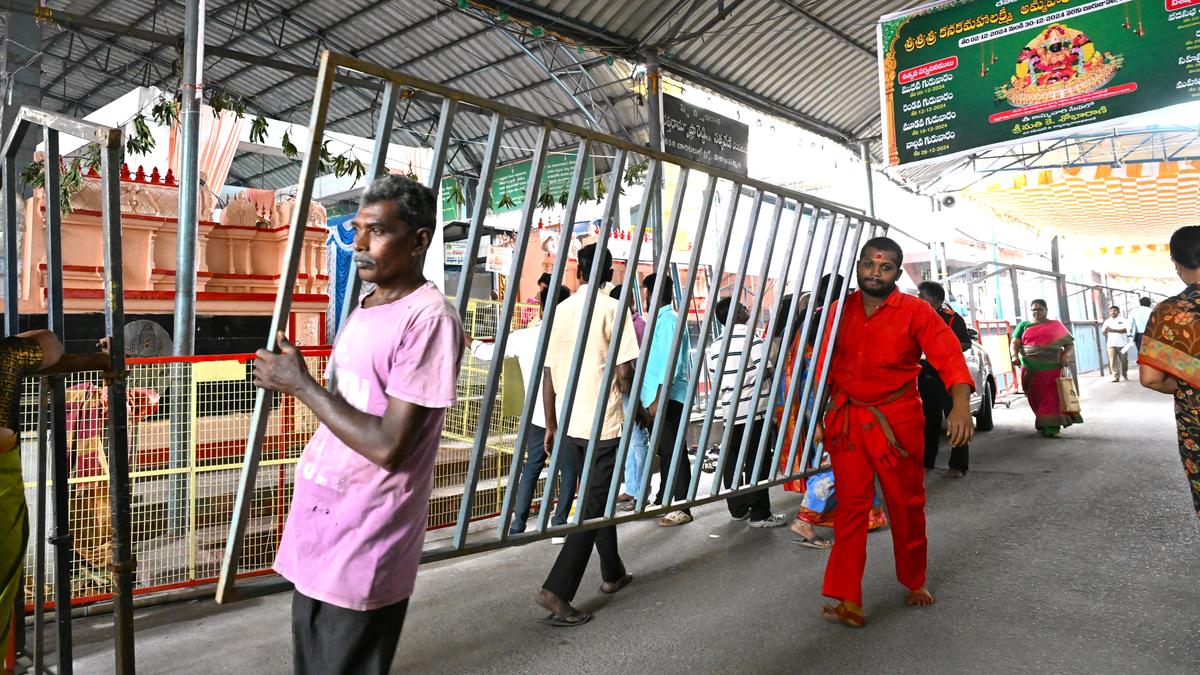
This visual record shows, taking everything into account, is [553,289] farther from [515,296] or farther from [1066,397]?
[1066,397]

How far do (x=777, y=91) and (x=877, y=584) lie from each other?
8.72 meters

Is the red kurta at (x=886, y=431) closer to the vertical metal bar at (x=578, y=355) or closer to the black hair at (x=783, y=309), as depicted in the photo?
the black hair at (x=783, y=309)

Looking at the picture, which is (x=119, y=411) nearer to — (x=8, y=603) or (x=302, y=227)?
(x=8, y=603)

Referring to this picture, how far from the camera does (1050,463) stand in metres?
7.07

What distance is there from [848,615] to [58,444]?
316 cm

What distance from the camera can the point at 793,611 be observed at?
11.9 ft

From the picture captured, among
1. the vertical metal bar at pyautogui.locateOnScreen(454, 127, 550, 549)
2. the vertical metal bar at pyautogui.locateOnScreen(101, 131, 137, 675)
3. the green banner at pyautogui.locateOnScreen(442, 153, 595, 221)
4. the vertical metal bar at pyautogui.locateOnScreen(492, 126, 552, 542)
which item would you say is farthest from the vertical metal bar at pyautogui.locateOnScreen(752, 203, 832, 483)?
the green banner at pyautogui.locateOnScreen(442, 153, 595, 221)

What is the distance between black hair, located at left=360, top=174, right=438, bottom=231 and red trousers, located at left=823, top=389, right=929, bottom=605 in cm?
249

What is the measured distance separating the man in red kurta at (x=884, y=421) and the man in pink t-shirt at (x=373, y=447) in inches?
91.3

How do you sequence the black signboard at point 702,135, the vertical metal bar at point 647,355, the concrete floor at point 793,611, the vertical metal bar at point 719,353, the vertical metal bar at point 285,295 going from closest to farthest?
the vertical metal bar at point 285,295, the vertical metal bar at point 647,355, the concrete floor at point 793,611, the vertical metal bar at point 719,353, the black signboard at point 702,135

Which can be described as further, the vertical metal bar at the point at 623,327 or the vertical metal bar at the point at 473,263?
the vertical metal bar at the point at 623,327

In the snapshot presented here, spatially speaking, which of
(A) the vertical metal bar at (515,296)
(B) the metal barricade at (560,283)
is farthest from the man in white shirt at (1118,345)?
(A) the vertical metal bar at (515,296)

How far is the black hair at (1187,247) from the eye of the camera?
298 centimetres

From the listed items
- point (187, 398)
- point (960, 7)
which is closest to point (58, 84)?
point (187, 398)
